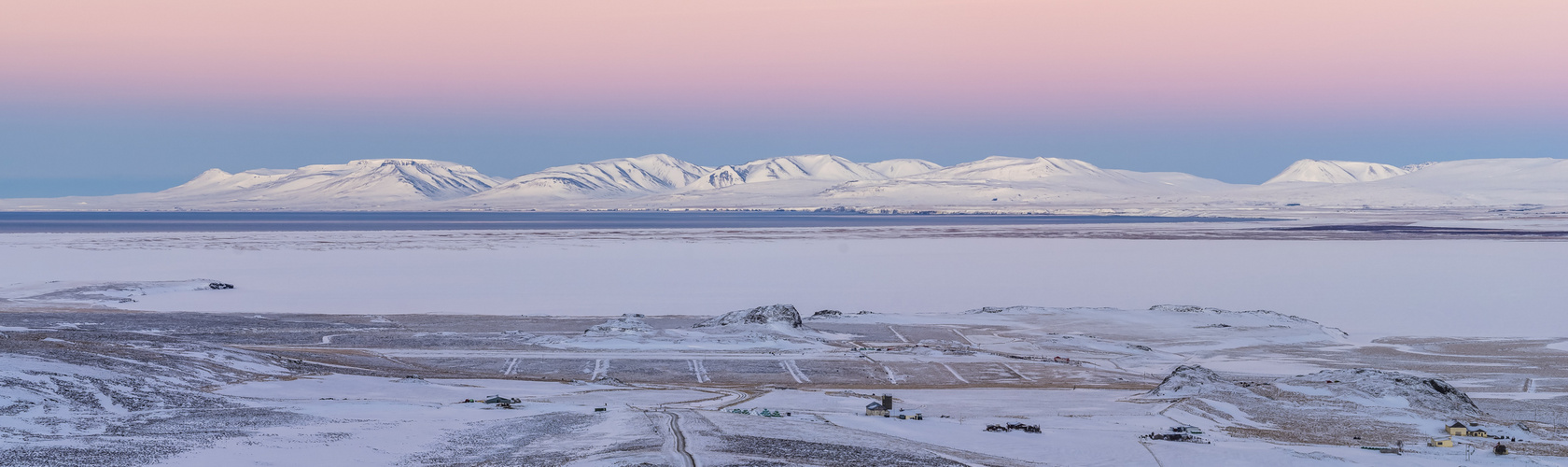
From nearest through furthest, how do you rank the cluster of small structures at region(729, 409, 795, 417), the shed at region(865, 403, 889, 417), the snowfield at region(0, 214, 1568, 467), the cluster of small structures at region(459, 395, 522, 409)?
1. the snowfield at region(0, 214, 1568, 467)
2. the cluster of small structures at region(729, 409, 795, 417)
3. the cluster of small structures at region(459, 395, 522, 409)
4. the shed at region(865, 403, 889, 417)

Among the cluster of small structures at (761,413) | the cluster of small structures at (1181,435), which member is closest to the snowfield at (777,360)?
the cluster of small structures at (1181,435)

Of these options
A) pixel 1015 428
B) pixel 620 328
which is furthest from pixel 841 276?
pixel 1015 428

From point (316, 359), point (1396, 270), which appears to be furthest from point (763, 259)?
point (316, 359)

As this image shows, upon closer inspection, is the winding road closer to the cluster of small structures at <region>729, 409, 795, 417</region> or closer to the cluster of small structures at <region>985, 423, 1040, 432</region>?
the cluster of small structures at <region>729, 409, 795, 417</region>

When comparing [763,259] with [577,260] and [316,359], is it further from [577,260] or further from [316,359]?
[316,359]

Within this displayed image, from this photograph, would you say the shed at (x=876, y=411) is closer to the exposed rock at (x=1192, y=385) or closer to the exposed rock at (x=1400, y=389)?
the exposed rock at (x=1192, y=385)

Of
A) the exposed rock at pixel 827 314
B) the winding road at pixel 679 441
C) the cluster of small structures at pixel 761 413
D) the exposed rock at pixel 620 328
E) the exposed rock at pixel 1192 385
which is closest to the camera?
the winding road at pixel 679 441

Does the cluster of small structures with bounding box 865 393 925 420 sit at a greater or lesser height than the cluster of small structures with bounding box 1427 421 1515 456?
greater

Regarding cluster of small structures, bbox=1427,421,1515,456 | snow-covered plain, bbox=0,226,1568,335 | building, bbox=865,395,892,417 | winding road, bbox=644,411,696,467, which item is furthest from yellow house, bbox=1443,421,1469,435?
snow-covered plain, bbox=0,226,1568,335

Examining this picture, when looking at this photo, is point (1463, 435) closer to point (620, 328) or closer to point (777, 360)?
point (777, 360)
